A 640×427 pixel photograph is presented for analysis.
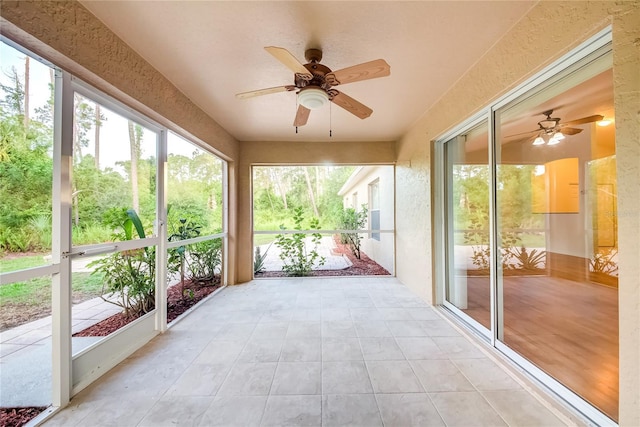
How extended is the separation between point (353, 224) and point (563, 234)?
3.54m

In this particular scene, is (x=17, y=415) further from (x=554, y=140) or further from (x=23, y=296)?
(x=554, y=140)

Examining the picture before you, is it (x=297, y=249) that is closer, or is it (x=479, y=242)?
(x=479, y=242)

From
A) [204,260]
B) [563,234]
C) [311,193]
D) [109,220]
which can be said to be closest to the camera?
[109,220]

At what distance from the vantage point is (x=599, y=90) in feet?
5.33

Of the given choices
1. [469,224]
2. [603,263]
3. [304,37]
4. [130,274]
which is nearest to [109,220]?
[130,274]

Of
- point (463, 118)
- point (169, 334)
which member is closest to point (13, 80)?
point (169, 334)

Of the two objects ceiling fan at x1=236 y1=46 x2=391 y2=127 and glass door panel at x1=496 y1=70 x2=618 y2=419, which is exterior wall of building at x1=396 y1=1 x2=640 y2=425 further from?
ceiling fan at x1=236 y1=46 x2=391 y2=127

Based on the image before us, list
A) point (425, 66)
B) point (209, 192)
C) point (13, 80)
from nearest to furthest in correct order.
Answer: point (13, 80) → point (425, 66) → point (209, 192)

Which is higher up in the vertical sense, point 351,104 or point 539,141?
point 351,104

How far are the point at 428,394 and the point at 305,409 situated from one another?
85 centimetres

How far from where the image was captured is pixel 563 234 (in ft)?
11.5

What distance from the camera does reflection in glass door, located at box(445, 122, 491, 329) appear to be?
7.95 feet

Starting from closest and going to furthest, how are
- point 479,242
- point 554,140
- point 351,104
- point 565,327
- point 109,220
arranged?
point 109,220
point 351,104
point 565,327
point 479,242
point 554,140

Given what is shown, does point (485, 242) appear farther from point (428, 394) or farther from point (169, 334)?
point (169, 334)
